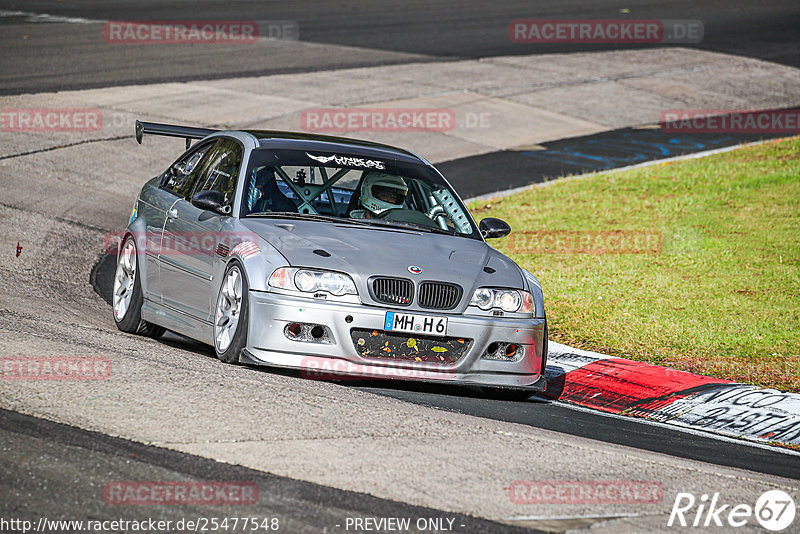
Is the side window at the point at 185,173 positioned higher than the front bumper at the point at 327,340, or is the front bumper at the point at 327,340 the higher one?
the side window at the point at 185,173

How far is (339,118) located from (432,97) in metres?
2.83

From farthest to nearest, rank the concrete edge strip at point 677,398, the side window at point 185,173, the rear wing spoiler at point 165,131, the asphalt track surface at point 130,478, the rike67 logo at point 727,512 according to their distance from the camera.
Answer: the rear wing spoiler at point 165,131
the side window at point 185,173
the concrete edge strip at point 677,398
the rike67 logo at point 727,512
the asphalt track surface at point 130,478

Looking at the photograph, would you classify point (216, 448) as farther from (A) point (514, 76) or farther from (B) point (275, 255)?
(A) point (514, 76)

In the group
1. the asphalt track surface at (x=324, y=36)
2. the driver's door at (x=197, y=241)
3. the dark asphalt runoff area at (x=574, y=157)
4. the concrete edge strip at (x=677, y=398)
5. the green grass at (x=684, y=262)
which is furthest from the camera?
the asphalt track surface at (x=324, y=36)

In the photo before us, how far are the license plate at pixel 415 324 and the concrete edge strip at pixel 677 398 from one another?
1.49 m

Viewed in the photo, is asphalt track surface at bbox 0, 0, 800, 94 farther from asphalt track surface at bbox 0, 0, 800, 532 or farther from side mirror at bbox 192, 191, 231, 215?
side mirror at bbox 192, 191, 231, 215

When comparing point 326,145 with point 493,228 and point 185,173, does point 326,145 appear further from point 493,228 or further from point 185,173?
point 493,228

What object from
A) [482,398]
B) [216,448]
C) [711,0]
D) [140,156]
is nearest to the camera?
[216,448]

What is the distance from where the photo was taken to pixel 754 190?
15898mm

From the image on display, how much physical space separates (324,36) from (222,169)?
68.6 feet

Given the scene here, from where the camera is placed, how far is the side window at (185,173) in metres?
8.79

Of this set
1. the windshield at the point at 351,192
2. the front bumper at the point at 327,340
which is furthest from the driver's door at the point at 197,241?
the front bumper at the point at 327,340

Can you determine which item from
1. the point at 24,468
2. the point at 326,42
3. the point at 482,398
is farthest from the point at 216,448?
the point at 326,42

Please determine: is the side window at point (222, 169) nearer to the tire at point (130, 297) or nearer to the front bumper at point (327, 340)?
the tire at point (130, 297)
